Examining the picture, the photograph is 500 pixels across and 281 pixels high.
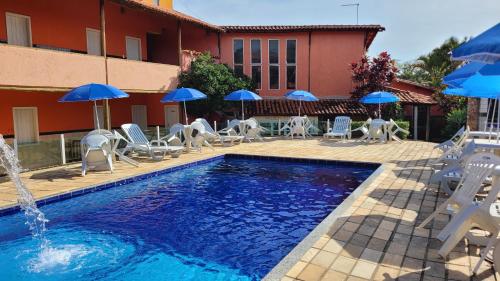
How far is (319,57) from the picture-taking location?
2186 cm

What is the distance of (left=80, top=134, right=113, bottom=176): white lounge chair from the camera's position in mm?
9883

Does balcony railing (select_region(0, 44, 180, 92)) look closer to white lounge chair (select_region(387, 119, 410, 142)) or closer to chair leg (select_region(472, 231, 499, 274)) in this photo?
white lounge chair (select_region(387, 119, 410, 142))

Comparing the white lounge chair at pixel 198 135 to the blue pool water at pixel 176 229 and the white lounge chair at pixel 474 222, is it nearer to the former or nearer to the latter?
the blue pool water at pixel 176 229

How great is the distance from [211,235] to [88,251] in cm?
178

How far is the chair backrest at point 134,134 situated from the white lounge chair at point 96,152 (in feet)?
6.34

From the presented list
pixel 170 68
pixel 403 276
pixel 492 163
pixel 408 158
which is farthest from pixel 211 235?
pixel 170 68

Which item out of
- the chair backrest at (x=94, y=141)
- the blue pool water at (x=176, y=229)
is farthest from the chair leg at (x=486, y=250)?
the chair backrest at (x=94, y=141)

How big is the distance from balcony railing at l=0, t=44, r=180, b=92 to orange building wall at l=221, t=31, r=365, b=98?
7209 millimetres

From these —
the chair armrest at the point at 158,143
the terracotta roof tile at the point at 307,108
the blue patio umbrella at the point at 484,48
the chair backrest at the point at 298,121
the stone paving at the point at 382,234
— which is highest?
the blue patio umbrella at the point at 484,48

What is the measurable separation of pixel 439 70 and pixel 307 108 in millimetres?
16086

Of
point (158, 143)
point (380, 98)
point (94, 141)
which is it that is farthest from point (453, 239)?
point (380, 98)

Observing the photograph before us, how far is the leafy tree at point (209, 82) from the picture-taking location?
17406mm

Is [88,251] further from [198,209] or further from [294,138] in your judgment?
[294,138]

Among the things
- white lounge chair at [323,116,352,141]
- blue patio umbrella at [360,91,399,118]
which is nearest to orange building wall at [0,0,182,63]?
white lounge chair at [323,116,352,141]
